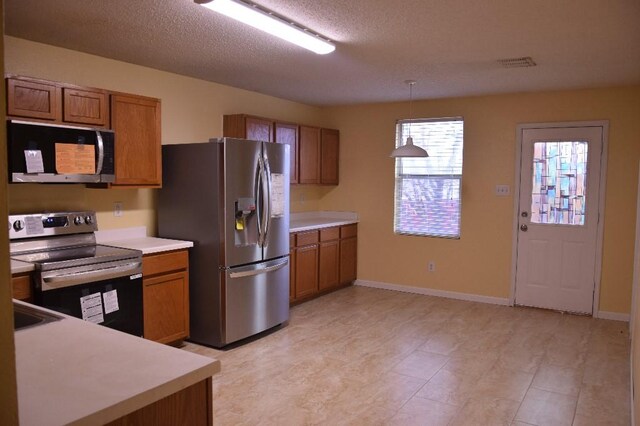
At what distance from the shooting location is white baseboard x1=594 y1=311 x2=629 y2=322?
4.93 m

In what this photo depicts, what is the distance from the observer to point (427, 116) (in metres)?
5.93

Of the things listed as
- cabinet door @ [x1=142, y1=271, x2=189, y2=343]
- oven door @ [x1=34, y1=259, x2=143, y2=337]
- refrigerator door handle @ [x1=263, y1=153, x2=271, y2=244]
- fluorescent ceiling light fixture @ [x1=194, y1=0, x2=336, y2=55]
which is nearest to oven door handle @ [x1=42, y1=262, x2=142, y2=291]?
oven door @ [x1=34, y1=259, x2=143, y2=337]

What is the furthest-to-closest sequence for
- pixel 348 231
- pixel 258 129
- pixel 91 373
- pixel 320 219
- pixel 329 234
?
1. pixel 320 219
2. pixel 348 231
3. pixel 329 234
4. pixel 258 129
5. pixel 91 373

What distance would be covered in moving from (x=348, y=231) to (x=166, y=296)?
9.62 ft

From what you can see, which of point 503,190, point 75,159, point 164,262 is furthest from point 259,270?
point 503,190

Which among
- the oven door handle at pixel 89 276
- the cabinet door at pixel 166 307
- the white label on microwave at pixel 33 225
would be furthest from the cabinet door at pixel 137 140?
the cabinet door at pixel 166 307

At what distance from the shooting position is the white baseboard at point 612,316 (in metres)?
4.93

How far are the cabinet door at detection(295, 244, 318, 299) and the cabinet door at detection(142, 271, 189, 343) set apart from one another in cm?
156

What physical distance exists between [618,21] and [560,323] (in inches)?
119

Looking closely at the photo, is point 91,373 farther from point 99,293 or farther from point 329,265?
point 329,265

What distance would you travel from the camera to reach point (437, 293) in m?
5.95

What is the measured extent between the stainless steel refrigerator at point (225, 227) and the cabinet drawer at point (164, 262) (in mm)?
129

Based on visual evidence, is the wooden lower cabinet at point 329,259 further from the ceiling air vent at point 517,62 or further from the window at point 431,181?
the ceiling air vent at point 517,62

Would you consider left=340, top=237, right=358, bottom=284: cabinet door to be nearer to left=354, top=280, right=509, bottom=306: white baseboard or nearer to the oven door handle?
left=354, top=280, right=509, bottom=306: white baseboard
